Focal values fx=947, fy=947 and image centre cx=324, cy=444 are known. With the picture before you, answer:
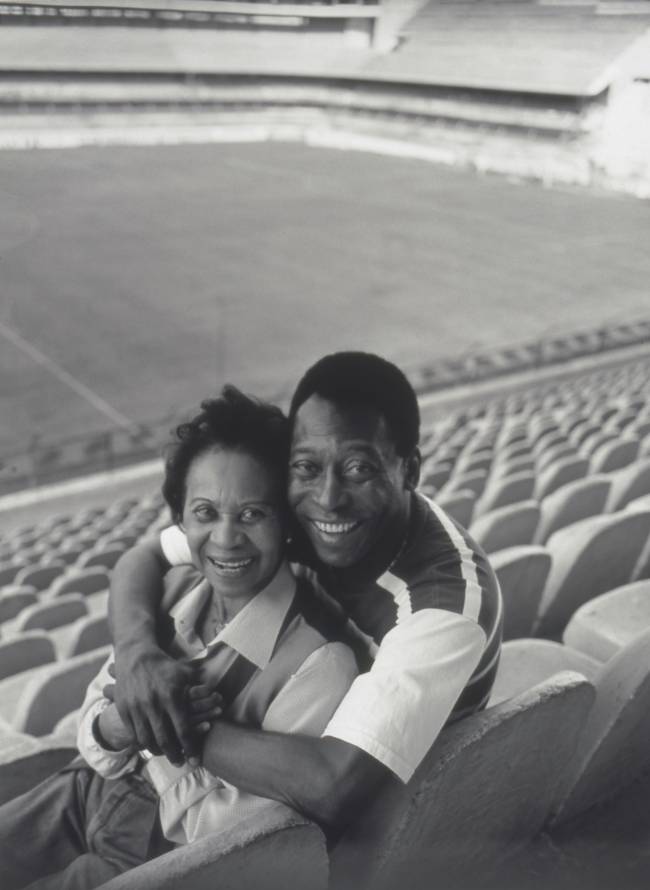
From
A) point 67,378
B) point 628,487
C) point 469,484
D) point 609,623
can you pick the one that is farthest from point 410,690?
point 67,378

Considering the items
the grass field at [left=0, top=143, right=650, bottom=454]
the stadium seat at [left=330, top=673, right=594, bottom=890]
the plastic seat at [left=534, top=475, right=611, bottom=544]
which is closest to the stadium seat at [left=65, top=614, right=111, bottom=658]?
the plastic seat at [left=534, top=475, right=611, bottom=544]

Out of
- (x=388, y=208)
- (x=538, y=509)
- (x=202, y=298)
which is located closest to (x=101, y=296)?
(x=202, y=298)

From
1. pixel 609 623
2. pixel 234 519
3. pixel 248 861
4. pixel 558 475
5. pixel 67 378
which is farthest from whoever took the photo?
pixel 67 378

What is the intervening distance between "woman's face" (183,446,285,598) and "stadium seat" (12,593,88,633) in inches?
107

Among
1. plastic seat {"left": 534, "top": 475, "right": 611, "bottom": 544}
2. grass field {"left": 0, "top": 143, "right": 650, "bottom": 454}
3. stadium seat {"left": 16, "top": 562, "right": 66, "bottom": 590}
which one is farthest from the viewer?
grass field {"left": 0, "top": 143, "right": 650, "bottom": 454}

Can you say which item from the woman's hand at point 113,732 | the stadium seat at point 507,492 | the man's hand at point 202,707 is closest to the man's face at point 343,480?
the man's hand at point 202,707

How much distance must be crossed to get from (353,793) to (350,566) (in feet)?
1.29

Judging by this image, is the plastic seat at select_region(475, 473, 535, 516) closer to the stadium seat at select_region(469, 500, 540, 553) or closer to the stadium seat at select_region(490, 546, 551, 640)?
the stadium seat at select_region(469, 500, 540, 553)

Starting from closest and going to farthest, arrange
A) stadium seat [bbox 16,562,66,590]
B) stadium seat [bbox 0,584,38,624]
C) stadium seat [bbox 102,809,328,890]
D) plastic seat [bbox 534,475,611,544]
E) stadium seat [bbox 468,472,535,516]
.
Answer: stadium seat [bbox 102,809,328,890]
plastic seat [bbox 534,475,611,544]
stadium seat [bbox 468,472,535,516]
stadium seat [bbox 0,584,38,624]
stadium seat [bbox 16,562,66,590]

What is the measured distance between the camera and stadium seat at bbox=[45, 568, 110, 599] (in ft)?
15.5

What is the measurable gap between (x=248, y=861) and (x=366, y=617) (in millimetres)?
513

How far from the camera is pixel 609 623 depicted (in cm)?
229

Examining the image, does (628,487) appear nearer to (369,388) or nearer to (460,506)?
(460,506)

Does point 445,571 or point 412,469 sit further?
point 412,469
